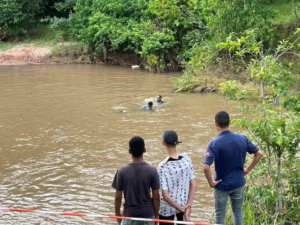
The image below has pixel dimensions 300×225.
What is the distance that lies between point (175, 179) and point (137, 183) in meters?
0.47

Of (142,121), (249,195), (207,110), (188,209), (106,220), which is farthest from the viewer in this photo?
(207,110)

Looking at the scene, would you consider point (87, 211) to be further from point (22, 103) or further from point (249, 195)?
point (22, 103)

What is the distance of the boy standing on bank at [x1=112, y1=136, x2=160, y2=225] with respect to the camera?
394 cm

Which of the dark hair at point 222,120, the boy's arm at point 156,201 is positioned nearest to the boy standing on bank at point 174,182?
the boy's arm at point 156,201

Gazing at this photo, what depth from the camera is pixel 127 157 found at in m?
9.24

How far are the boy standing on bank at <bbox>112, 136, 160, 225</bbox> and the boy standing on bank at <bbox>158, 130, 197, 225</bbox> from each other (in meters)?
0.19

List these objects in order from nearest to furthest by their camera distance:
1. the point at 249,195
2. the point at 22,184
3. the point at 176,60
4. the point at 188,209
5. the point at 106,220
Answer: the point at 188,209 → the point at 249,195 → the point at 106,220 → the point at 22,184 → the point at 176,60

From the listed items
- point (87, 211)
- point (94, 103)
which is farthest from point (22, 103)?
point (87, 211)

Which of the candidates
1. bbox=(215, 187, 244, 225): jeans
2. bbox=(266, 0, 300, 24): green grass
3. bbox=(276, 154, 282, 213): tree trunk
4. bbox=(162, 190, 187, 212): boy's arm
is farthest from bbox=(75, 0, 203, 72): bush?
bbox=(162, 190, 187, 212): boy's arm

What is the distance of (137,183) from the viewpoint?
3953 mm

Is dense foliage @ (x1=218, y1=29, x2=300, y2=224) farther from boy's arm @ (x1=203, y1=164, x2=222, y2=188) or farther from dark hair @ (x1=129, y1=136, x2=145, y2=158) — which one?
dark hair @ (x1=129, y1=136, x2=145, y2=158)

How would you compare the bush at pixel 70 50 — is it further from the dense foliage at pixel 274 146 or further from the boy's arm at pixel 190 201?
the boy's arm at pixel 190 201

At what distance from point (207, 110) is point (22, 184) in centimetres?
784

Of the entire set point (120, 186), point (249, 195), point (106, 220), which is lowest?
point (106, 220)
